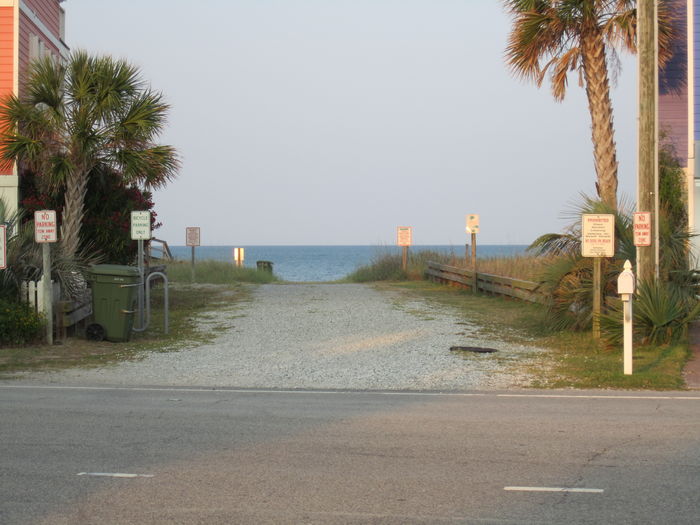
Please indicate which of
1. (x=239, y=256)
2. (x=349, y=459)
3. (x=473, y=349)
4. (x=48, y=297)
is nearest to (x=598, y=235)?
(x=473, y=349)

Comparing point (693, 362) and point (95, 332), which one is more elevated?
point (95, 332)

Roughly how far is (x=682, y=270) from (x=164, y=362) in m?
9.27

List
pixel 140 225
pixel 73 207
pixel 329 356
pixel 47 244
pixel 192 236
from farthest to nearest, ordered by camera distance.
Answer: pixel 192 236, pixel 73 207, pixel 140 225, pixel 47 244, pixel 329 356

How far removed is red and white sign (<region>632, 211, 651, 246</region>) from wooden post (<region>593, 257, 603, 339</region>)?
1.00 m

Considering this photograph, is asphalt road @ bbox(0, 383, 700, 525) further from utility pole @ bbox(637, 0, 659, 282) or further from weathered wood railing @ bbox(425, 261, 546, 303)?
weathered wood railing @ bbox(425, 261, 546, 303)

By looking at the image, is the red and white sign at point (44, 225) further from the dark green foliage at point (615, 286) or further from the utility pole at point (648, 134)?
the utility pole at point (648, 134)

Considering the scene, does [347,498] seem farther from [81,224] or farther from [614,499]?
[81,224]

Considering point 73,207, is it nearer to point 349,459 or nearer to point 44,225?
point 44,225

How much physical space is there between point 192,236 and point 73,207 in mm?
13753

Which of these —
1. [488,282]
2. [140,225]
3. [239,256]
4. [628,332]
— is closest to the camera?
[628,332]

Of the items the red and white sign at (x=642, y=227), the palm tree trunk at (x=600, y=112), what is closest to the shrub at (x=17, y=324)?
the red and white sign at (x=642, y=227)

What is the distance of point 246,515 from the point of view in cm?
550

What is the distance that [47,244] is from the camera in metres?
14.9

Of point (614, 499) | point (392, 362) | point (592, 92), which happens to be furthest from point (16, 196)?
point (614, 499)
